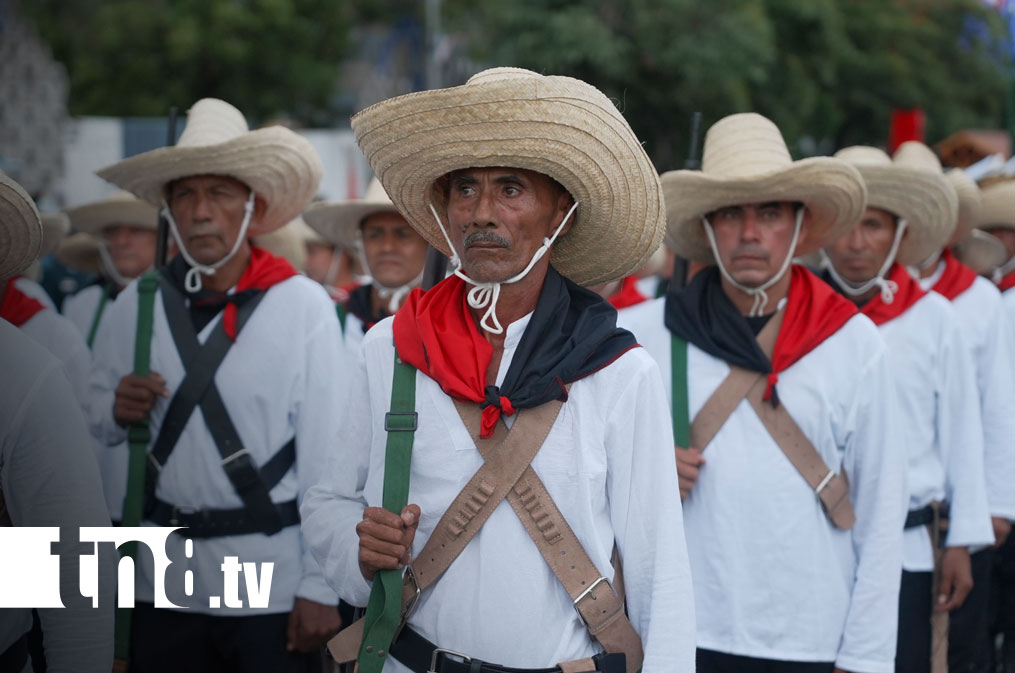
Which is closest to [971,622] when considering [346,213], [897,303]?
[897,303]

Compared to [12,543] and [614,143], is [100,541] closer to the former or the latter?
[12,543]

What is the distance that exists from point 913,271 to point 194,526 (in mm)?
4209

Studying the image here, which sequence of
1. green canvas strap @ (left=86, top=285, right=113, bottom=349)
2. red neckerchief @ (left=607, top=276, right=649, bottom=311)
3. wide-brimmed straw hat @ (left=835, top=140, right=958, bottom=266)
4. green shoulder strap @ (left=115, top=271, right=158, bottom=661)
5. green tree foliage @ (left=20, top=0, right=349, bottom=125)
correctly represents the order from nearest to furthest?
green shoulder strap @ (left=115, top=271, right=158, bottom=661) < wide-brimmed straw hat @ (left=835, top=140, right=958, bottom=266) < green canvas strap @ (left=86, top=285, right=113, bottom=349) < red neckerchief @ (left=607, top=276, right=649, bottom=311) < green tree foliage @ (left=20, top=0, right=349, bottom=125)

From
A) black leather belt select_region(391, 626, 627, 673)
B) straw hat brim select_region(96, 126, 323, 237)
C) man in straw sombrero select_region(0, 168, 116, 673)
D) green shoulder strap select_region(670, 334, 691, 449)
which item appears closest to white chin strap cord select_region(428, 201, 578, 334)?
black leather belt select_region(391, 626, 627, 673)

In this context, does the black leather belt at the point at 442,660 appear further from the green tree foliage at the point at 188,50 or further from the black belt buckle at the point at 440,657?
the green tree foliage at the point at 188,50

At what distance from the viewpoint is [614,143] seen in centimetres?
298

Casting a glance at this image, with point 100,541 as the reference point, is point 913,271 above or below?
above

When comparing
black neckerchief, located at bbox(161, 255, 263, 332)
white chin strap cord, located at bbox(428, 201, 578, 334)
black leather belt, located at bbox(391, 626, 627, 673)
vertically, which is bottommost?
black leather belt, located at bbox(391, 626, 627, 673)

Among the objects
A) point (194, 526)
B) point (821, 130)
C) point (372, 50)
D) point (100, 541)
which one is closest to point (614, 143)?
point (100, 541)

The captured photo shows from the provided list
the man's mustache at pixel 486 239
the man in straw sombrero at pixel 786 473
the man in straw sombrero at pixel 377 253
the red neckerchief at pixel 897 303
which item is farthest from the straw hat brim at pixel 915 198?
the man's mustache at pixel 486 239

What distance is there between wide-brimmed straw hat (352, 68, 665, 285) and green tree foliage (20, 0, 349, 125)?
18.1 metres

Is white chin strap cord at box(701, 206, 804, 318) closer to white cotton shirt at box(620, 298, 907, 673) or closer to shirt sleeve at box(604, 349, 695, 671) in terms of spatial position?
white cotton shirt at box(620, 298, 907, 673)

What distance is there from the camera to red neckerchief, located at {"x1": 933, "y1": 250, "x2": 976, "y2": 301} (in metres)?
6.18

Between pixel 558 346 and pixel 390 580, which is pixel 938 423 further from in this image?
pixel 390 580
